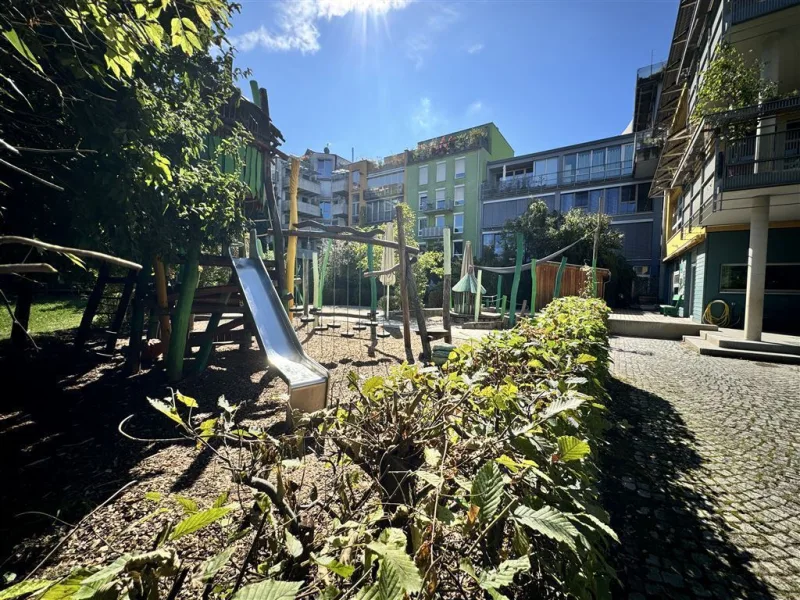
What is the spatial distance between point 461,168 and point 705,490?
3432cm

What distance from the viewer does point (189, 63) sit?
4.15m

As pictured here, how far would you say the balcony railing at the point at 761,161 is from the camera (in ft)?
28.9

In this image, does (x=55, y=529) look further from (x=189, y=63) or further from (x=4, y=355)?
(x=4, y=355)

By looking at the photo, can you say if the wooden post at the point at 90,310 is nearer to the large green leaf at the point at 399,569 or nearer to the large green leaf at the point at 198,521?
the large green leaf at the point at 198,521

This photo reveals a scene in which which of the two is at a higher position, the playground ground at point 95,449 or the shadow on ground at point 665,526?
the playground ground at point 95,449

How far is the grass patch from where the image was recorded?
9.06 meters

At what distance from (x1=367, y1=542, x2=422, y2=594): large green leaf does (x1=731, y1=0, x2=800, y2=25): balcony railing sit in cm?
1465

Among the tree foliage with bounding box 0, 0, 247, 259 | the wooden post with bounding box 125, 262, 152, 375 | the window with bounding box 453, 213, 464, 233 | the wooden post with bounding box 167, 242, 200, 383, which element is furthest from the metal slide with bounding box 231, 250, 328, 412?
the window with bounding box 453, 213, 464, 233

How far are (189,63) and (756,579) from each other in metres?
6.49

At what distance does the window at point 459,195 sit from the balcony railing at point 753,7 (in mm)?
24706

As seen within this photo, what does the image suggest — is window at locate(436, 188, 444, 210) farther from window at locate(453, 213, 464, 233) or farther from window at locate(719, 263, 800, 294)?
window at locate(719, 263, 800, 294)

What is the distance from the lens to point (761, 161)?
8.84 meters

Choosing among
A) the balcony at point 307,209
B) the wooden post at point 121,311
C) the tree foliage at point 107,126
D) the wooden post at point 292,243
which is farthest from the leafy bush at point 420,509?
the balcony at point 307,209

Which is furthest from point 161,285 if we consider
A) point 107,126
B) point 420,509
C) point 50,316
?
point 50,316
